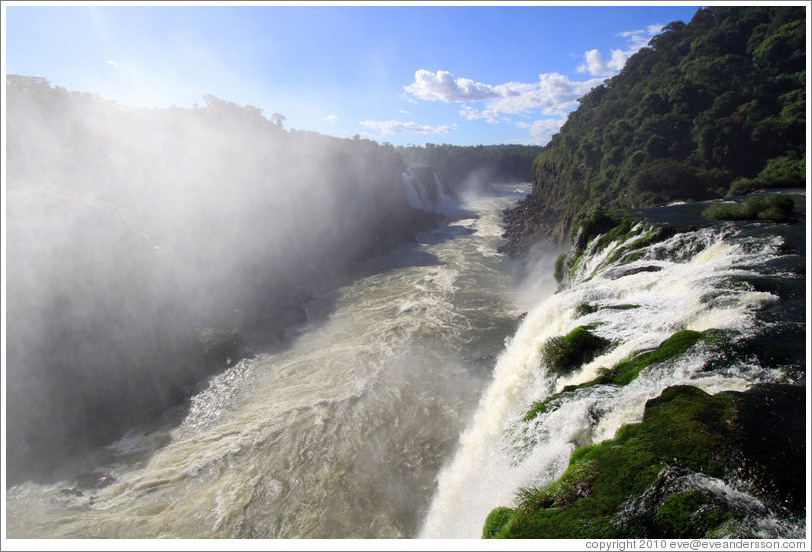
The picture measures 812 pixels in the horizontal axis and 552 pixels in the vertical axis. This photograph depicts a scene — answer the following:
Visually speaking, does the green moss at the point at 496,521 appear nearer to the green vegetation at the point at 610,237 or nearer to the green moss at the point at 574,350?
the green moss at the point at 574,350

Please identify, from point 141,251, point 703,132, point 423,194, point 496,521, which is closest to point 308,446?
point 496,521

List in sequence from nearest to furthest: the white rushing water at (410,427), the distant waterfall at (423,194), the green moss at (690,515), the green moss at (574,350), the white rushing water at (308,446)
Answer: the green moss at (690,515) < the white rushing water at (410,427) < the green moss at (574,350) < the white rushing water at (308,446) < the distant waterfall at (423,194)

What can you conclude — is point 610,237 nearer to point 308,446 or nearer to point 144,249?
point 308,446

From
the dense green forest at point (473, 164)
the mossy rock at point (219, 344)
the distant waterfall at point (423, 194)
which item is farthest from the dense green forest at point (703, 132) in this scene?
the dense green forest at point (473, 164)

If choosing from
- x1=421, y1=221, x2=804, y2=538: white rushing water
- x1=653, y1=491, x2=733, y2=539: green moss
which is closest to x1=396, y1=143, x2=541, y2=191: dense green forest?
x1=421, y1=221, x2=804, y2=538: white rushing water

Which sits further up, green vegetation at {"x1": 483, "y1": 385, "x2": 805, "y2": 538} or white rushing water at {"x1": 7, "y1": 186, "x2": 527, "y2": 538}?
green vegetation at {"x1": 483, "y1": 385, "x2": 805, "y2": 538}

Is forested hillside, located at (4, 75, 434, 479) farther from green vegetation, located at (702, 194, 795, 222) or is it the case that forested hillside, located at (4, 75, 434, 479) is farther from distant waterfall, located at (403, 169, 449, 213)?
green vegetation, located at (702, 194, 795, 222)

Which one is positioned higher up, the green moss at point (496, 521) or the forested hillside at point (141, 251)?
the forested hillside at point (141, 251)
